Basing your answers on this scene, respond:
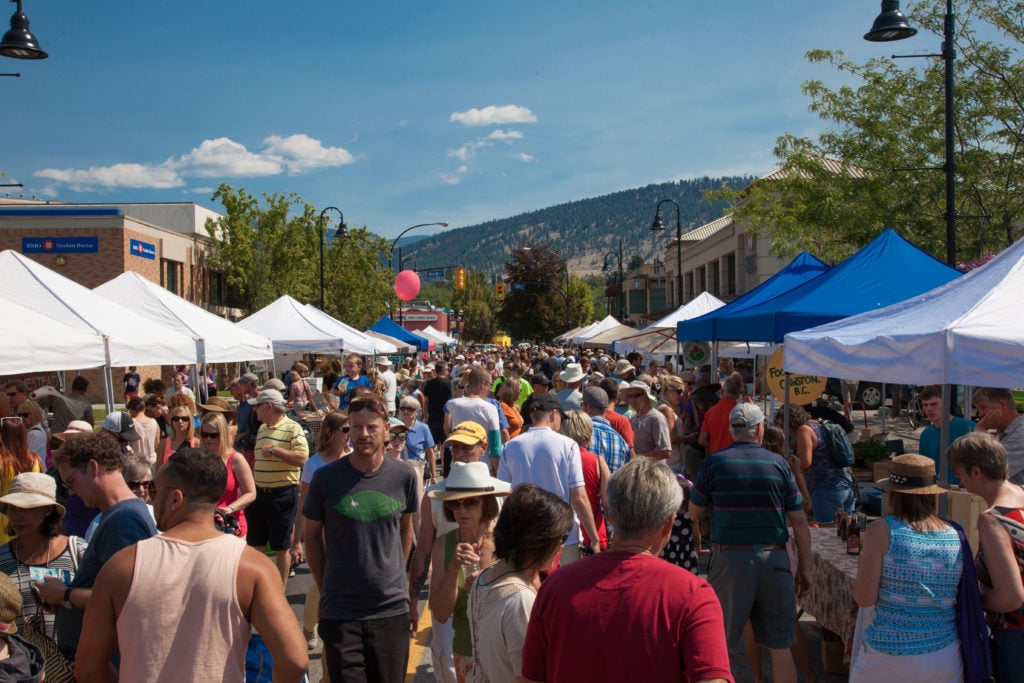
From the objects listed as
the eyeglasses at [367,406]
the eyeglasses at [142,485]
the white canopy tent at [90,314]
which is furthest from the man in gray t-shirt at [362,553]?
the white canopy tent at [90,314]

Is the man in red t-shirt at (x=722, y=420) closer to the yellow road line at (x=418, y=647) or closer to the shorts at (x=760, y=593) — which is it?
the yellow road line at (x=418, y=647)

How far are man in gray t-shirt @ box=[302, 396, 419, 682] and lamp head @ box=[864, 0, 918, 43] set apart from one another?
9.52m

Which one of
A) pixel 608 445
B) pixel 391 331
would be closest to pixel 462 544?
pixel 608 445

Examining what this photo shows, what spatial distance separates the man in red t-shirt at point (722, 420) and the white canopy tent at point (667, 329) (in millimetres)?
5925

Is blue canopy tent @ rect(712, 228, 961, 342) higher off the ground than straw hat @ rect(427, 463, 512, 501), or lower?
higher

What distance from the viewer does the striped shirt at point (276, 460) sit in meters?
6.73

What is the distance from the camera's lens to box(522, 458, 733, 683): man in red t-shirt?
91.7 inches

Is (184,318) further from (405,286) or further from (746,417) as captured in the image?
(405,286)

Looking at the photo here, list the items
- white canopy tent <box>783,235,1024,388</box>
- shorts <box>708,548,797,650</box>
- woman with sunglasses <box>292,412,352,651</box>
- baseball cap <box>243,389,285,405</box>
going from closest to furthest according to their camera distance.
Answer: shorts <box>708,548,797,650</box>, white canopy tent <box>783,235,1024,388</box>, woman with sunglasses <box>292,412,352,651</box>, baseball cap <box>243,389,285,405</box>

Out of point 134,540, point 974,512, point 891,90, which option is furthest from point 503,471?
point 891,90

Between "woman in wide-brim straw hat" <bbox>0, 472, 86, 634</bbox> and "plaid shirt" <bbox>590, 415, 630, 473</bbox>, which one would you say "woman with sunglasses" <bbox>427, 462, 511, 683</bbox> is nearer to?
"woman in wide-brim straw hat" <bbox>0, 472, 86, 634</bbox>

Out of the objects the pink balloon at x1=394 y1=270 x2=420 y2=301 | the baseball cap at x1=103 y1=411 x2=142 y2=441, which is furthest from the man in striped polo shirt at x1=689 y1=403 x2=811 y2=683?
the pink balloon at x1=394 y1=270 x2=420 y2=301

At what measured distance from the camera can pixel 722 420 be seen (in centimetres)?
820

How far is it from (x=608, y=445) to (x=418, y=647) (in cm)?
209
